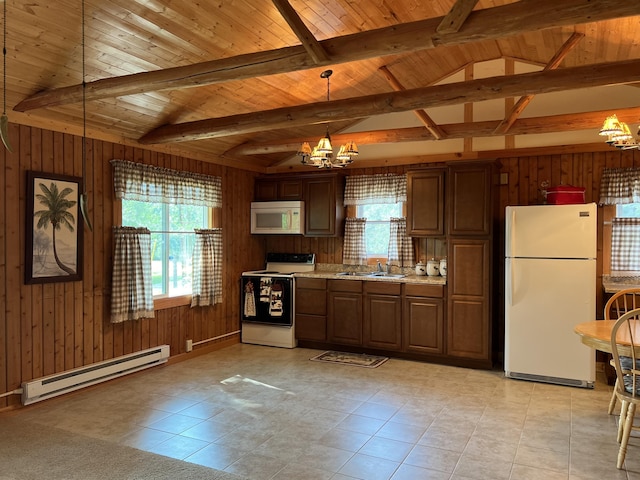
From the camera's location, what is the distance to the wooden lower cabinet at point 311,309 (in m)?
5.98

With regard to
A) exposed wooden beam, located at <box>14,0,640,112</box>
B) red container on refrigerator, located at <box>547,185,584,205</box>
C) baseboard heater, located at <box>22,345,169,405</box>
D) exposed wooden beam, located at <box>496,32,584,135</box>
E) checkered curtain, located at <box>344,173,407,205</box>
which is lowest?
baseboard heater, located at <box>22,345,169,405</box>

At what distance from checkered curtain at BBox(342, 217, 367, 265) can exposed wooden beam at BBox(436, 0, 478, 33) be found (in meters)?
3.82

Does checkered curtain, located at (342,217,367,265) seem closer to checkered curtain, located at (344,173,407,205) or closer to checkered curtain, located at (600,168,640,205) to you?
checkered curtain, located at (344,173,407,205)

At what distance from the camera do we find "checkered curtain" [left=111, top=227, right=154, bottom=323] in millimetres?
4648

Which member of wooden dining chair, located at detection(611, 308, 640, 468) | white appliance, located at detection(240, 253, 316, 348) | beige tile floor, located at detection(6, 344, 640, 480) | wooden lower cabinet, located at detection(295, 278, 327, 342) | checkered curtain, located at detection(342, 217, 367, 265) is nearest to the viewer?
wooden dining chair, located at detection(611, 308, 640, 468)

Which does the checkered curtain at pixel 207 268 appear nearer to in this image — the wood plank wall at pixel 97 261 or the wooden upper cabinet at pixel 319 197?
the wood plank wall at pixel 97 261

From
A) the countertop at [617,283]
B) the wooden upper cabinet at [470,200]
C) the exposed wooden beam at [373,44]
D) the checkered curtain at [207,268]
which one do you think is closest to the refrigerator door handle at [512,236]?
the wooden upper cabinet at [470,200]

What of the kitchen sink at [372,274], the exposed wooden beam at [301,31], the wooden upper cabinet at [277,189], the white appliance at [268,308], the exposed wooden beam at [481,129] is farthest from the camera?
the wooden upper cabinet at [277,189]

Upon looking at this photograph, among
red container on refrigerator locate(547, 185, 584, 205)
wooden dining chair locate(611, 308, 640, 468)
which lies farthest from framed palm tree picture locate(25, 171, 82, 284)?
red container on refrigerator locate(547, 185, 584, 205)

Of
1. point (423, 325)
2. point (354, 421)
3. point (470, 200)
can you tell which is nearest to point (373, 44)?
point (354, 421)

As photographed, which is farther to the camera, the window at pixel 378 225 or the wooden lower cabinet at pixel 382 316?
the window at pixel 378 225

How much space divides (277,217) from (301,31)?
3.89 meters

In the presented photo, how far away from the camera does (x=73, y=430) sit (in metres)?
3.50

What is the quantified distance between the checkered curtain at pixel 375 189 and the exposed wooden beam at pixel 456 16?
3.45 metres
